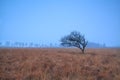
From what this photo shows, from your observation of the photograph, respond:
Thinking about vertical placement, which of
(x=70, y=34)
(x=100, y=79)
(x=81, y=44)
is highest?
(x=70, y=34)

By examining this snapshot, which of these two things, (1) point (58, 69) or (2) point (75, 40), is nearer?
(1) point (58, 69)

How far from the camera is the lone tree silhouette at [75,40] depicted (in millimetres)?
42566

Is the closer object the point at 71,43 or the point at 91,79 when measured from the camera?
the point at 91,79

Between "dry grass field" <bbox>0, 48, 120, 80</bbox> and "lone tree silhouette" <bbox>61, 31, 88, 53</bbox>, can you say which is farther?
"lone tree silhouette" <bbox>61, 31, 88, 53</bbox>

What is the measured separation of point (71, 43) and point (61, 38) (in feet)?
14.5

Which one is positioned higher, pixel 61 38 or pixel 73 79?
pixel 61 38

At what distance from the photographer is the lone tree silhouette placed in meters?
42.6

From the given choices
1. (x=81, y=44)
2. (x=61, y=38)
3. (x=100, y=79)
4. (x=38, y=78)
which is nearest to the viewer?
(x=38, y=78)

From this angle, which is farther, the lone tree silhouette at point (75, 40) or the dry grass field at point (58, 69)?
the lone tree silhouette at point (75, 40)

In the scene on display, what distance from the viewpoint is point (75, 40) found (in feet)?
143

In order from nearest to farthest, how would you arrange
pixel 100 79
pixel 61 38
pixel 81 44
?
1. pixel 100 79
2. pixel 81 44
3. pixel 61 38

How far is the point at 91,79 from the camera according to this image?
8688 millimetres

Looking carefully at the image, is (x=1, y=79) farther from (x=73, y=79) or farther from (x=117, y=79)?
(x=117, y=79)

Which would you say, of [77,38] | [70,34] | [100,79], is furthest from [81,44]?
[100,79]
